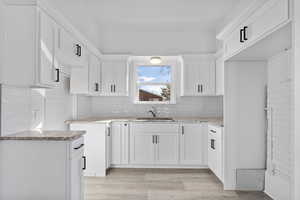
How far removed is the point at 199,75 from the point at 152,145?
1605 millimetres

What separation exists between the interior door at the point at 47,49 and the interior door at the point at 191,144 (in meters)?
2.74

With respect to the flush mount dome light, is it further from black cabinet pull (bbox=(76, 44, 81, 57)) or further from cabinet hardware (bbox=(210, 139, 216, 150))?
black cabinet pull (bbox=(76, 44, 81, 57))

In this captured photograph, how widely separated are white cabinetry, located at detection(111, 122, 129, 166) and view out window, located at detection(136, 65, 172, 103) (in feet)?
3.50

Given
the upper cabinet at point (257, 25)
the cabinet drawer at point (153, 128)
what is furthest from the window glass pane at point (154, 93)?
the upper cabinet at point (257, 25)

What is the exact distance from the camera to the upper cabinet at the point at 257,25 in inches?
84.2

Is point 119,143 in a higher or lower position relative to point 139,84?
lower

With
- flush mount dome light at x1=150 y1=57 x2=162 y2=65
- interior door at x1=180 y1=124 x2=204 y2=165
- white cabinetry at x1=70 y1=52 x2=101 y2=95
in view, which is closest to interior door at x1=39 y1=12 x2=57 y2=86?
white cabinetry at x1=70 y1=52 x2=101 y2=95

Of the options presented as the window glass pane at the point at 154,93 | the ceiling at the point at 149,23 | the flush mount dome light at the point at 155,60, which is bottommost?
the window glass pane at the point at 154,93

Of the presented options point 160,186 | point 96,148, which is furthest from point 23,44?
point 160,186

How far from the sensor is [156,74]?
5.82 metres

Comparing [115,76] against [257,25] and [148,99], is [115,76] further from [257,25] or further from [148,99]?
[257,25]

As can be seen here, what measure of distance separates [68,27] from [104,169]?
230 cm

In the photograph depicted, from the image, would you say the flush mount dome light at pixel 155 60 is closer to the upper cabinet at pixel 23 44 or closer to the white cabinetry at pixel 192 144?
the white cabinetry at pixel 192 144

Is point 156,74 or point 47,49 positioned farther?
point 156,74
